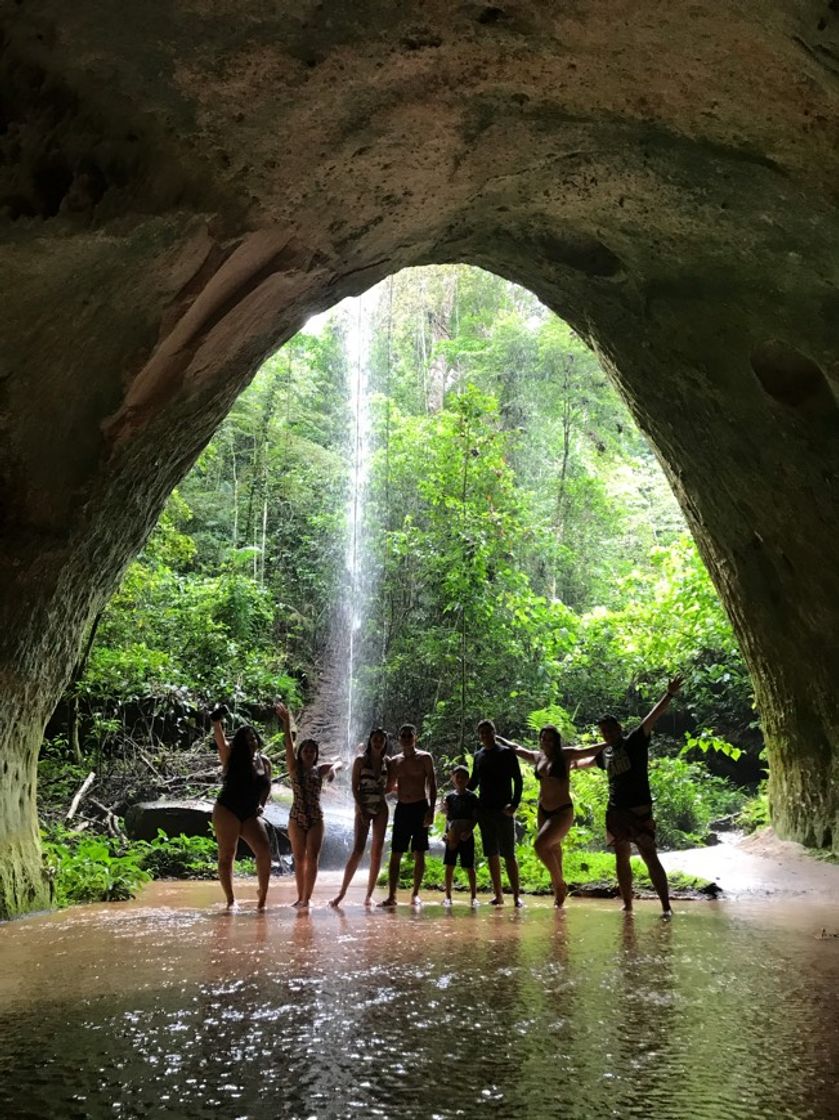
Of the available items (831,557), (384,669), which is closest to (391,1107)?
(831,557)

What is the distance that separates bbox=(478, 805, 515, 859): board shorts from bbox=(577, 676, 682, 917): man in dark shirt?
1.03 m

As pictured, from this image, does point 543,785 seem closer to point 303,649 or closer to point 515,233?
point 515,233

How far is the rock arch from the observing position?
4.26m

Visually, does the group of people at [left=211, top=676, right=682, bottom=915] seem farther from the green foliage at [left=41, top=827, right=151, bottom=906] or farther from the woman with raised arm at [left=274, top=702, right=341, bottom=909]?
the green foliage at [left=41, top=827, right=151, bottom=906]

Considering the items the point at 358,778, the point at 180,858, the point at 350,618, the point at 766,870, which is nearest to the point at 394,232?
the point at 358,778

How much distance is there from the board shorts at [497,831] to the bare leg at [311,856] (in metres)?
1.41

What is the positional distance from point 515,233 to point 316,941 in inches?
238

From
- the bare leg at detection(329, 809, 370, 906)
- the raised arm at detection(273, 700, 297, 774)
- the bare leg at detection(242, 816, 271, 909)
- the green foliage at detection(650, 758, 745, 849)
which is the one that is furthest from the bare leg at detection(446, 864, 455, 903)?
the green foliage at detection(650, 758, 745, 849)

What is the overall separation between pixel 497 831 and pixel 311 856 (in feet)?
5.27

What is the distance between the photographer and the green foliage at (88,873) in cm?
788

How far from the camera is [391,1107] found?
7.77 ft

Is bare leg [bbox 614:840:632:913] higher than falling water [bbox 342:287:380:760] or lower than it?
lower

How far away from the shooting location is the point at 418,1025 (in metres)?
3.24

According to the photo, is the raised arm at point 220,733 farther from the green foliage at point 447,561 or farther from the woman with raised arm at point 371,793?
the green foliage at point 447,561
